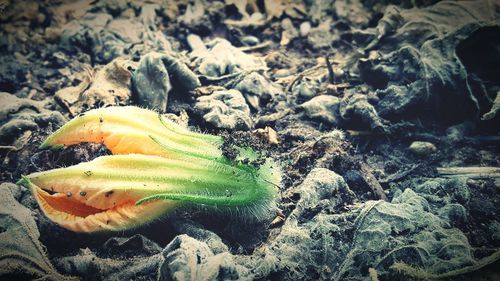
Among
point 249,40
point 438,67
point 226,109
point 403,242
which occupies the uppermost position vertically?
point 438,67

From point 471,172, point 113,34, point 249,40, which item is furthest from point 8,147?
point 471,172

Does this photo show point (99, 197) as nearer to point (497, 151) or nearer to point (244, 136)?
point (244, 136)

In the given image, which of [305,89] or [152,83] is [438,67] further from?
[152,83]

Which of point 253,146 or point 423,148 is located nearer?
point 253,146

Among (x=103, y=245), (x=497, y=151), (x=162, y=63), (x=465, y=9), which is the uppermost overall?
(x=465, y=9)

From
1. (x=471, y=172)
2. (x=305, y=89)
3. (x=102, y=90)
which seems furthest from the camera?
(x=305, y=89)

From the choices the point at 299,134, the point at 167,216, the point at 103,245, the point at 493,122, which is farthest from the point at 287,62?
the point at 103,245

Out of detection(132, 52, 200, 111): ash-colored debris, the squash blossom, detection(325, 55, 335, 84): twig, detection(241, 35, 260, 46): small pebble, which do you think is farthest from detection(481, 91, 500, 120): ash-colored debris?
detection(241, 35, 260, 46): small pebble

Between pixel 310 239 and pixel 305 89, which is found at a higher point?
pixel 305 89
